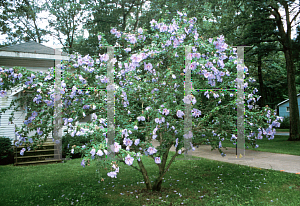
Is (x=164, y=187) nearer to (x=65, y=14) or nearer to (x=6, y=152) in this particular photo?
(x=6, y=152)

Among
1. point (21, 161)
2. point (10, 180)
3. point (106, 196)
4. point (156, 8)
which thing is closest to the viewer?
point (106, 196)

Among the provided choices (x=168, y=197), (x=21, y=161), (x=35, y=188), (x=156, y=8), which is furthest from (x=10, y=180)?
(x=156, y=8)

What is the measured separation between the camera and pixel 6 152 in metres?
8.23

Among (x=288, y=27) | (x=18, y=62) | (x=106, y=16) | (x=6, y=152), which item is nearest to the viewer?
(x=6, y=152)

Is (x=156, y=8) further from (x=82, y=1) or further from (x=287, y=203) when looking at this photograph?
(x=287, y=203)

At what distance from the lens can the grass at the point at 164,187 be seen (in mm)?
4000

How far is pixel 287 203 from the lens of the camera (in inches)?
145

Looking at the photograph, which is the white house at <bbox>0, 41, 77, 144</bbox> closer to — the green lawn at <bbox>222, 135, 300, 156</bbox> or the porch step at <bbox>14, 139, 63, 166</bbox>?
the porch step at <bbox>14, 139, 63, 166</bbox>

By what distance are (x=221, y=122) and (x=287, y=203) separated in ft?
5.03

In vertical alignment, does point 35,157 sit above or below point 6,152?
below

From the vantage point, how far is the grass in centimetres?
400

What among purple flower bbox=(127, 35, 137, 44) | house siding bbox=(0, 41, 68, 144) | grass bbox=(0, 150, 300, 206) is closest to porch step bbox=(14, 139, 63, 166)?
house siding bbox=(0, 41, 68, 144)

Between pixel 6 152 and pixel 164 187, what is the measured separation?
6166 millimetres

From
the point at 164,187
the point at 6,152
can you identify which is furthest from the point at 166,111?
the point at 6,152
